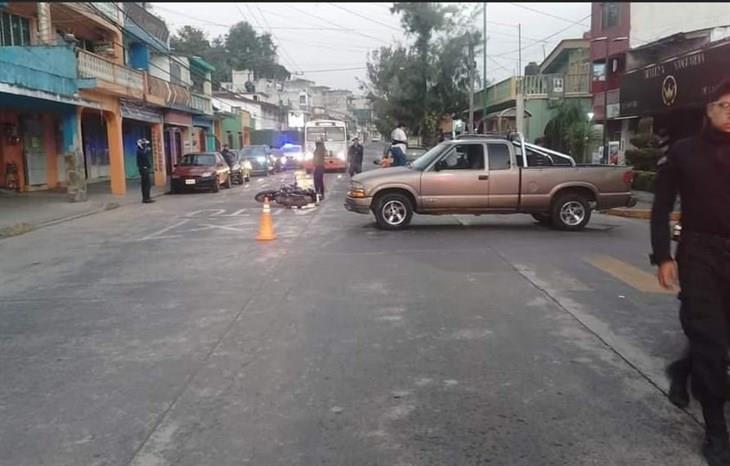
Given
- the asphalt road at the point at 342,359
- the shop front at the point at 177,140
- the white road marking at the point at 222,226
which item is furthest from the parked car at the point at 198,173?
the asphalt road at the point at 342,359

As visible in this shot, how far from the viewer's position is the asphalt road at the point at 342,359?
3836 mm

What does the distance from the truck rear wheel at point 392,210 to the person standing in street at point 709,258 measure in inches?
372

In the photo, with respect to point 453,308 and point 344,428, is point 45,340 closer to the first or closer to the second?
point 344,428

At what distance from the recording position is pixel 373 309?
6887 mm

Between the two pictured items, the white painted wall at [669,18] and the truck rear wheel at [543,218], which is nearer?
the truck rear wheel at [543,218]

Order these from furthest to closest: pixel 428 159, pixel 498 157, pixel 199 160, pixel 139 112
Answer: pixel 139 112 < pixel 199 160 < pixel 428 159 < pixel 498 157

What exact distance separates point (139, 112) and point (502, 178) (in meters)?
19.0

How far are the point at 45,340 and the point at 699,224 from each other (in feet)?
17.3

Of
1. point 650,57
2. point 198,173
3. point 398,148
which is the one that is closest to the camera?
point 398,148

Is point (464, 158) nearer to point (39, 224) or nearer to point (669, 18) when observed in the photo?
point (39, 224)

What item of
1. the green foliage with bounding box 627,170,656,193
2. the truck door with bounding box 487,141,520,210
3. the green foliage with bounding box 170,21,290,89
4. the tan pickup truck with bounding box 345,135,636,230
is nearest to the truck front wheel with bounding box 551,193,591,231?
the tan pickup truck with bounding box 345,135,636,230

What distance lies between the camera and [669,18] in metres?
26.2

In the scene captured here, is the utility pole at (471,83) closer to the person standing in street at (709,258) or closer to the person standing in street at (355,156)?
the person standing in street at (355,156)

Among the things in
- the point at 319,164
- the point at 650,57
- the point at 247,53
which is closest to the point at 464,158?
the point at 319,164
